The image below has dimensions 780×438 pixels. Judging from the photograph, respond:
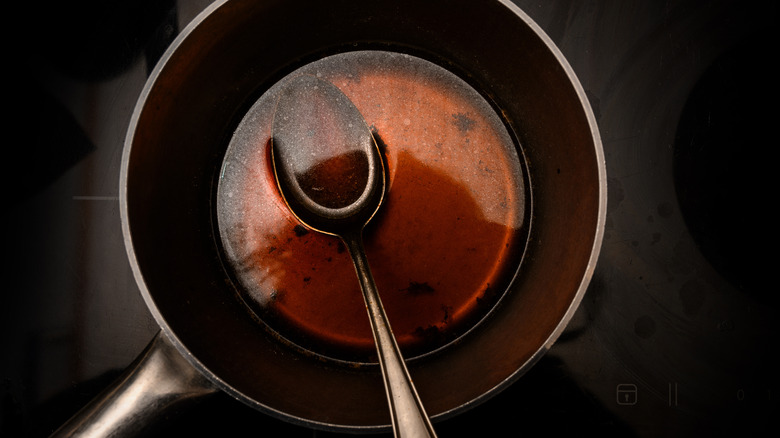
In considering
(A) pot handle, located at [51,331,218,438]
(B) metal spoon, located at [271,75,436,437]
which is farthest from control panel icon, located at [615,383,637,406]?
(A) pot handle, located at [51,331,218,438]

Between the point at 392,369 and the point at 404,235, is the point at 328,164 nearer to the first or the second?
the point at 404,235

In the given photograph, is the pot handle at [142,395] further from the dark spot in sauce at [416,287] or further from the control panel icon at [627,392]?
the control panel icon at [627,392]

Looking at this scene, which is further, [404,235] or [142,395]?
[404,235]

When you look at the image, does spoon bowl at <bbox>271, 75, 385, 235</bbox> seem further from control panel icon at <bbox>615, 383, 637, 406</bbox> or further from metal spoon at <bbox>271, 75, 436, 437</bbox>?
control panel icon at <bbox>615, 383, 637, 406</bbox>

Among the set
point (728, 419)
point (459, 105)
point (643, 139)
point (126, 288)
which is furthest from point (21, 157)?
point (728, 419)

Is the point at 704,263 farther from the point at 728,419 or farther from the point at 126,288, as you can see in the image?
the point at 126,288

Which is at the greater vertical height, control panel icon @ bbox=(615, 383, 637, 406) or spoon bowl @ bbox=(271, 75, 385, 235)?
spoon bowl @ bbox=(271, 75, 385, 235)

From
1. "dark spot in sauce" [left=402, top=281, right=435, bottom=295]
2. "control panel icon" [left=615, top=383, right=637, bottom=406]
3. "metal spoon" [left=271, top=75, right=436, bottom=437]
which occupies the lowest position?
"control panel icon" [left=615, top=383, right=637, bottom=406]

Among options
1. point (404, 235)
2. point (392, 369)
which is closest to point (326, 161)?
point (404, 235)
